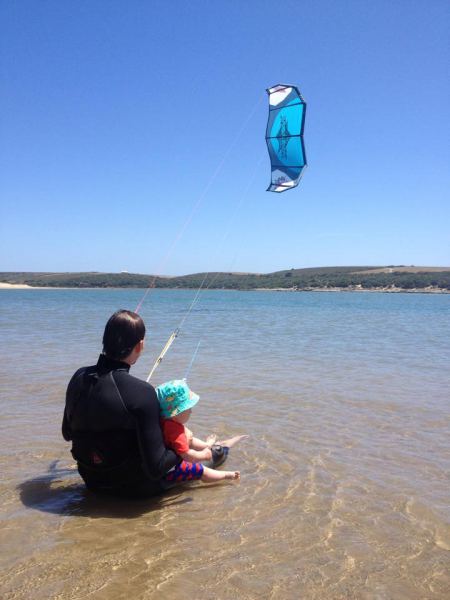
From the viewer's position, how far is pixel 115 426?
371 centimetres

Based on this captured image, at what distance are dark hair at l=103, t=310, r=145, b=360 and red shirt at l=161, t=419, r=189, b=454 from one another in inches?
26.7

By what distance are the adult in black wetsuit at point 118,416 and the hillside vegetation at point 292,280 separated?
96.6 metres

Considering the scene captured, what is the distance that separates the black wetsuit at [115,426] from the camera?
3.67 metres

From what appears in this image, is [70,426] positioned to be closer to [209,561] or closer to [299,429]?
[209,561]

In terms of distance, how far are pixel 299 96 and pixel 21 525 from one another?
295 inches

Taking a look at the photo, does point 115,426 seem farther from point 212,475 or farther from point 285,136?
point 285,136

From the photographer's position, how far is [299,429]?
630 cm

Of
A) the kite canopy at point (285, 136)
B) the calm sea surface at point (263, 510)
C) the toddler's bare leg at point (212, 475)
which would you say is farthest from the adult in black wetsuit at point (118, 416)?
the kite canopy at point (285, 136)

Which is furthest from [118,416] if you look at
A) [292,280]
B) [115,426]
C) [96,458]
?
[292,280]

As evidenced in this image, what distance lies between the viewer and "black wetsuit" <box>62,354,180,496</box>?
3666 millimetres

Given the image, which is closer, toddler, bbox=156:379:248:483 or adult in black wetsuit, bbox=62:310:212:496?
adult in black wetsuit, bbox=62:310:212:496

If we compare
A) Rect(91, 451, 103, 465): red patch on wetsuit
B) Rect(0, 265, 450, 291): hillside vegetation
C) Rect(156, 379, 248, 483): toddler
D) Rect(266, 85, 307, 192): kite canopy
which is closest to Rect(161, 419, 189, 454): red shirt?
Rect(156, 379, 248, 483): toddler

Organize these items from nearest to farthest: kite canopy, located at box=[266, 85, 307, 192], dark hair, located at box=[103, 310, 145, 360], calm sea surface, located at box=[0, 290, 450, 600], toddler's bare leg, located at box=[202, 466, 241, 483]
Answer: calm sea surface, located at box=[0, 290, 450, 600] < dark hair, located at box=[103, 310, 145, 360] < toddler's bare leg, located at box=[202, 466, 241, 483] < kite canopy, located at box=[266, 85, 307, 192]

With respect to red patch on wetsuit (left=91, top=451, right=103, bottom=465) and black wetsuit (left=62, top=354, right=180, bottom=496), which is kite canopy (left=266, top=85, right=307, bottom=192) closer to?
black wetsuit (left=62, top=354, right=180, bottom=496)
